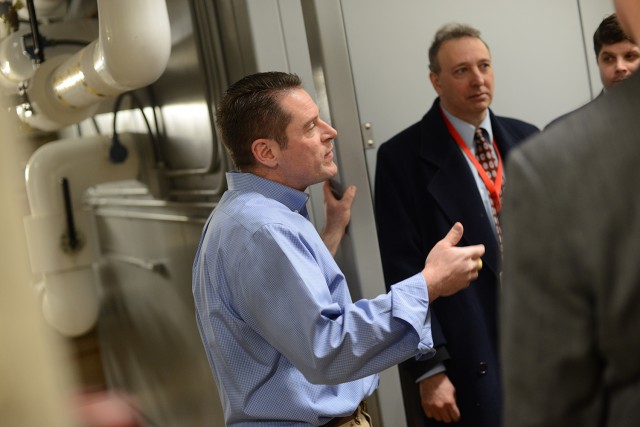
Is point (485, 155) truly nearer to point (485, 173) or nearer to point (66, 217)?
point (485, 173)

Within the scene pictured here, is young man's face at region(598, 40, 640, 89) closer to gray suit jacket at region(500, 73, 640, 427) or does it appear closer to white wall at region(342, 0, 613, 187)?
white wall at region(342, 0, 613, 187)

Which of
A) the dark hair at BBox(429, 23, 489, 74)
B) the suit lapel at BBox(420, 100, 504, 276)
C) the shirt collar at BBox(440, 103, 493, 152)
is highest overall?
the dark hair at BBox(429, 23, 489, 74)

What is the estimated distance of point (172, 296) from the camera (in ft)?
13.1

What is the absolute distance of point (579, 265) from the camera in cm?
71

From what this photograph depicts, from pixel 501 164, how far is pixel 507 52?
0.63 metres

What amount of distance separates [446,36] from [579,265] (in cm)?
195

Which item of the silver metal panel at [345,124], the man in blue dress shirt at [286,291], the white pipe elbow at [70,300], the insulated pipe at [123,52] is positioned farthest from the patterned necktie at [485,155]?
the white pipe elbow at [70,300]

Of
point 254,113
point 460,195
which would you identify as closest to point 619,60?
point 460,195

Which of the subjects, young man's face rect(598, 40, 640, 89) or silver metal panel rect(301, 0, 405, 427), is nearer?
silver metal panel rect(301, 0, 405, 427)

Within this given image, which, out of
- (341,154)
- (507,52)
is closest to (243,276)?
(341,154)

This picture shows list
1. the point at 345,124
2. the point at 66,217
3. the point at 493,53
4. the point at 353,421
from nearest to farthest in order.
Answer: the point at 353,421, the point at 345,124, the point at 493,53, the point at 66,217

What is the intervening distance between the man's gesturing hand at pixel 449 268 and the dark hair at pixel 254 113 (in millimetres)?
508

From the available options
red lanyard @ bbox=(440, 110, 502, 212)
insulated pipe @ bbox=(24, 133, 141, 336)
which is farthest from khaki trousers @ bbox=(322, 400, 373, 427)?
insulated pipe @ bbox=(24, 133, 141, 336)

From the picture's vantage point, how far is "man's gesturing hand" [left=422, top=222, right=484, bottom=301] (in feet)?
5.85
